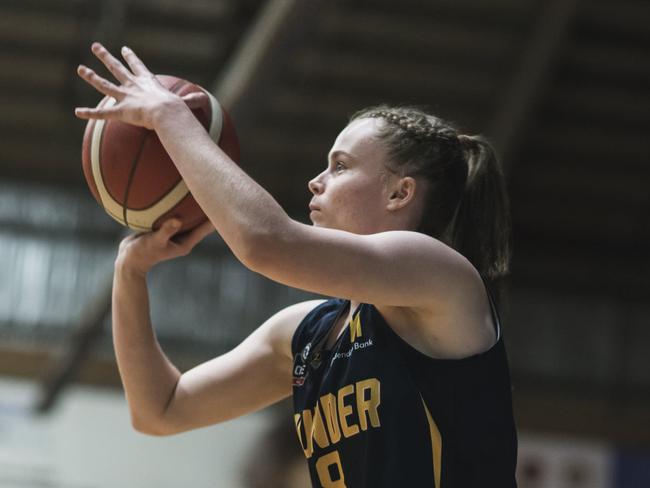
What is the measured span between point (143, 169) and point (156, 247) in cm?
16

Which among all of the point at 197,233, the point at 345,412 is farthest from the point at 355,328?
the point at 197,233

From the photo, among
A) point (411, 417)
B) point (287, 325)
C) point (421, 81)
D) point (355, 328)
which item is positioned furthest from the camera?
point (421, 81)

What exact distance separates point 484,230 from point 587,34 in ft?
24.1

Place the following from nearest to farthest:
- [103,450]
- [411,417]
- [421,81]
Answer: [411,417]
[103,450]
[421,81]

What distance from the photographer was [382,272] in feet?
5.98

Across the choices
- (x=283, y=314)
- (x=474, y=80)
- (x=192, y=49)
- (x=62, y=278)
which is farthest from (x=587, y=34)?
(x=283, y=314)

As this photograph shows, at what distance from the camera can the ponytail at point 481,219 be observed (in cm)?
213

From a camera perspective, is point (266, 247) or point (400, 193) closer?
point (266, 247)

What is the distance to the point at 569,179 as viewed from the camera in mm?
10461

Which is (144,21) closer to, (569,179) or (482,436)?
(569,179)

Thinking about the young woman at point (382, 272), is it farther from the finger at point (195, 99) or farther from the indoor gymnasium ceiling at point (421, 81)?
the indoor gymnasium ceiling at point (421, 81)

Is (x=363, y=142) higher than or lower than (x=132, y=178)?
higher

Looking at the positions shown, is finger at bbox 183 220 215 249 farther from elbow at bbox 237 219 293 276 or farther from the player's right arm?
elbow at bbox 237 219 293 276

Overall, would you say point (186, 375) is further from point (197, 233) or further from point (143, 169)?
point (143, 169)
